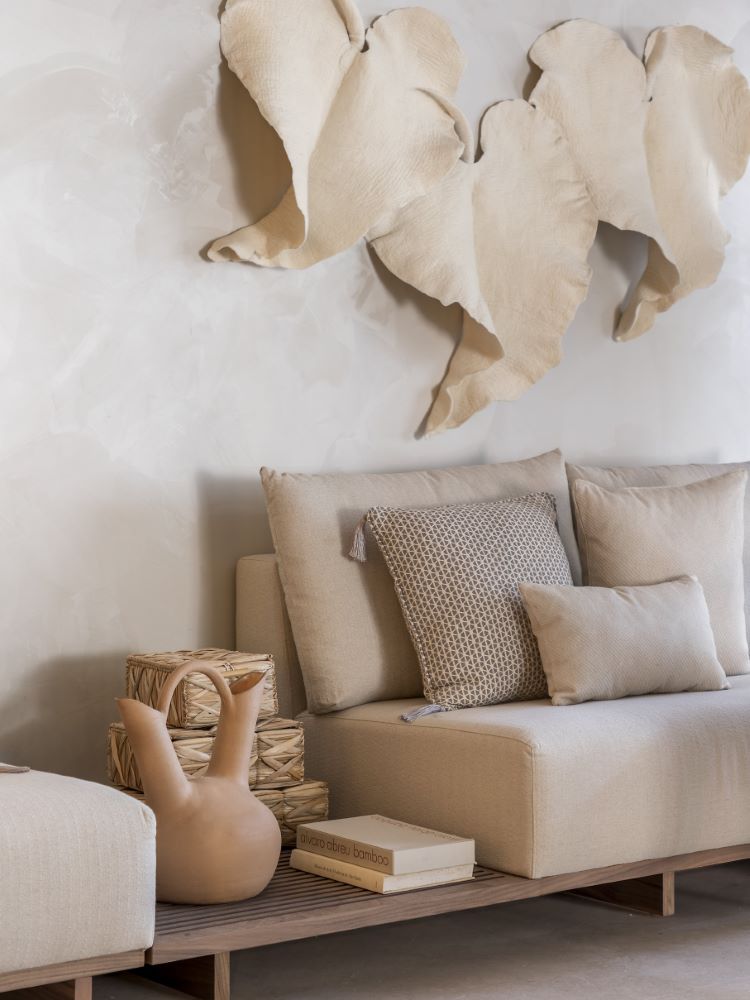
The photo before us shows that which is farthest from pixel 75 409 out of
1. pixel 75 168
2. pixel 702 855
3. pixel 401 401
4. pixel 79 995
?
pixel 702 855

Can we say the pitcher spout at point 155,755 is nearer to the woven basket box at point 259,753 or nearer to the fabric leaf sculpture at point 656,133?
the woven basket box at point 259,753

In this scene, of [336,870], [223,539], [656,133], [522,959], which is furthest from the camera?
[656,133]

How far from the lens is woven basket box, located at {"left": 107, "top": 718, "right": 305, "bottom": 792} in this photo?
2688mm

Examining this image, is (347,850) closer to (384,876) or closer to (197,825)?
(384,876)

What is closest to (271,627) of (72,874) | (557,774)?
(557,774)

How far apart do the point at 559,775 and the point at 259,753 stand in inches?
25.5

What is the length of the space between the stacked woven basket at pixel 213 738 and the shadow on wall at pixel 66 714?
149 millimetres

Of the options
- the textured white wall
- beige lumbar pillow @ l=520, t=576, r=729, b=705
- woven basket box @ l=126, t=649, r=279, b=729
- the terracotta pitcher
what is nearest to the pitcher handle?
the terracotta pitcher

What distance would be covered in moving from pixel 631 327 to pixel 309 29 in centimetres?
133

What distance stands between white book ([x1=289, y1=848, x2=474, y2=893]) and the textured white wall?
710 mm

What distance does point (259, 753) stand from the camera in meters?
2.75

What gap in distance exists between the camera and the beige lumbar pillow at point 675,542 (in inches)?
127

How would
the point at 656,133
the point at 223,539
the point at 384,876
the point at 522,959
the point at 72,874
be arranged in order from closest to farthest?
the point at 72,874
the point at 384,876
the point at 522,959
the point at 223,539
the point at 656,133

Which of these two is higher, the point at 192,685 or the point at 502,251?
the point at 502,251
